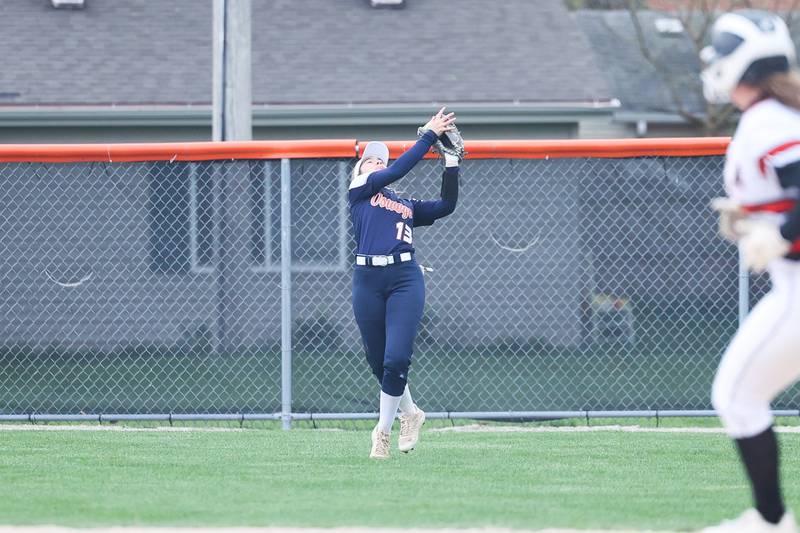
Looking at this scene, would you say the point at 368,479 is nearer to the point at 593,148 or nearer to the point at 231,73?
the point at 593,148

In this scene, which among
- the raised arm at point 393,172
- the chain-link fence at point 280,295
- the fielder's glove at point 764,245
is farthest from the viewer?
the chain-link fence at point 280,295

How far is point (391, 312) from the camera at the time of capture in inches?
292

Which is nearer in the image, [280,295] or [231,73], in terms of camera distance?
[280,295]

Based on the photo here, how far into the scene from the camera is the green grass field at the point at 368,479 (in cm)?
538

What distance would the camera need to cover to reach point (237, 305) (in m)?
9.26

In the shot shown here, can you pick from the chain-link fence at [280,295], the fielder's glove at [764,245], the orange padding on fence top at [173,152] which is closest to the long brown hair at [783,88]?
the fielder's glove at [764,245]

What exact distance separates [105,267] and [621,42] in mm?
15091

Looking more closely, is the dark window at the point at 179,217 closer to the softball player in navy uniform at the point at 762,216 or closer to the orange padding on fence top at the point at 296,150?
the orange padding on fence top at the point at 296,150

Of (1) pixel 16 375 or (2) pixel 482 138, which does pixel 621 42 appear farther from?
(1) pixel 16 375

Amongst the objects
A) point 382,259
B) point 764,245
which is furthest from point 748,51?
point 382,259

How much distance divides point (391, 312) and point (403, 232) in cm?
48

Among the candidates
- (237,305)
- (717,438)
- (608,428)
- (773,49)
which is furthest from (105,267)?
(773,49)

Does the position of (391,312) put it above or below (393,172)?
below

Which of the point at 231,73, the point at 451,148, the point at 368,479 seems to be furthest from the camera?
the point at 231,73
